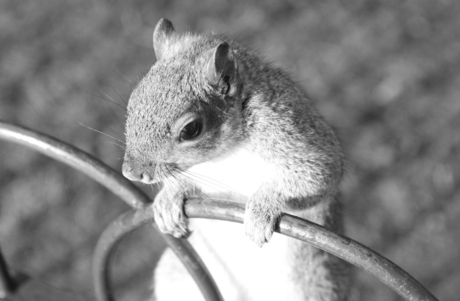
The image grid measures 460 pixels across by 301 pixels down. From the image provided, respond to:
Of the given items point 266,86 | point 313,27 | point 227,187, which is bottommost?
point 227,187

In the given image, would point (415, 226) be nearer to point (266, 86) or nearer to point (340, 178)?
→ point (340, 178)

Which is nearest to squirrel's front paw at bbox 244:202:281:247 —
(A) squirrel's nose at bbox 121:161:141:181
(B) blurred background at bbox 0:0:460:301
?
(A) squirrel's nose at bbox 121:161:141:181

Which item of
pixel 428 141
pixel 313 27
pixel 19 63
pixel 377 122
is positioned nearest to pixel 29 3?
pixel 19 63

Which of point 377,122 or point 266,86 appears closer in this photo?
point 266,86

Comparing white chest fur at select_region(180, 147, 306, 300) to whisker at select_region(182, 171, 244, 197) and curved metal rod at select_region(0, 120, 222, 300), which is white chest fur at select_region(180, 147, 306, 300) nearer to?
whisker at select_region(182, 171, 244, 197)

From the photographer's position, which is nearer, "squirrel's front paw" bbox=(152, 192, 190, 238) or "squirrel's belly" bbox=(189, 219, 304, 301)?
"squirrel's front paw" bbox=(152, 192, 190, 238)

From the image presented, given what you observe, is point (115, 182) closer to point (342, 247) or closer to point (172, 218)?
point (172, 218)
